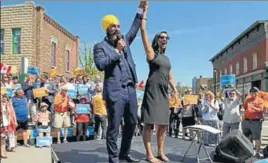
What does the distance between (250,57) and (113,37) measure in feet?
92.8

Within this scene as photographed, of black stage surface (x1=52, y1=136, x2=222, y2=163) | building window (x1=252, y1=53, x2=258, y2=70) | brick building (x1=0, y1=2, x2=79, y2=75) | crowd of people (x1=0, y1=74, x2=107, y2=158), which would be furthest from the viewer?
building window (x1=252, y1=53, x2=258, y2=70)

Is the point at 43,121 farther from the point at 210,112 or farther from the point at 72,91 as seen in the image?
the point at 210,112

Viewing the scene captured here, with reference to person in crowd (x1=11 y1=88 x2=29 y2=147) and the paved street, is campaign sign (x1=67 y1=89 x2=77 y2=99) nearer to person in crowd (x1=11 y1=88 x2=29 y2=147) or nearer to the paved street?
person in crowd (x1=11 y1=88 x2=29 y2=147)

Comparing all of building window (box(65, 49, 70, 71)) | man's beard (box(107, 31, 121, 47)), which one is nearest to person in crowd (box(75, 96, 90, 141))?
man's beard (box(107, 31, 121, 47))

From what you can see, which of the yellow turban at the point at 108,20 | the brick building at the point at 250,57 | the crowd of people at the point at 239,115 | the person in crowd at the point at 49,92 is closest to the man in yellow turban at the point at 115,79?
the yellow turban at the point at 108,20

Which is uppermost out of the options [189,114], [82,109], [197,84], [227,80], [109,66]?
[197,84]

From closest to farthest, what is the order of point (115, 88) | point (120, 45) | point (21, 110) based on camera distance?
point (120, 45) → point (115, 88) → point (21, 110)

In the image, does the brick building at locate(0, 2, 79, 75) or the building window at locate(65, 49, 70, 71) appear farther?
the building window at locate(65, 49, 70, 71)

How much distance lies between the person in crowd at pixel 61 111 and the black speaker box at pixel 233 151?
17.2 ft

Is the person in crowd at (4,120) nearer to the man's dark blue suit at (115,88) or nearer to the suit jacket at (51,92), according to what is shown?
the man's dark blue suit at (115,88)

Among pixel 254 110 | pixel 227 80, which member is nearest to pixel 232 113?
pixel 254 110

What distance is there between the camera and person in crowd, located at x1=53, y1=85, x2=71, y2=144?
8352 millimetres

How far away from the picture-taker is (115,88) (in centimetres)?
293

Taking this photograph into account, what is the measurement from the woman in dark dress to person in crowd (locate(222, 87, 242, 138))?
386 cm
